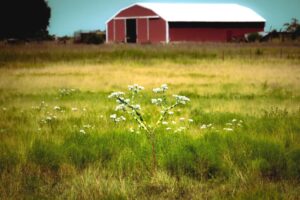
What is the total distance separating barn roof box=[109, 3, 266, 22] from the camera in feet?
177

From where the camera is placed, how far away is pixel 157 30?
53.5 metres

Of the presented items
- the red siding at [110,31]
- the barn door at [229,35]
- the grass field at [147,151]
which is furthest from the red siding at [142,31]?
the grass field at [147,151]

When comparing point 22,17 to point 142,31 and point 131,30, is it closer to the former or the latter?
point 131,30

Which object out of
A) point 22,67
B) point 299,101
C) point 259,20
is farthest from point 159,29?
point 299,101

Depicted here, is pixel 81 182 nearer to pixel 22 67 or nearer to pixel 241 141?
pixel 241 141

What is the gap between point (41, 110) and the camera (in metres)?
12.6

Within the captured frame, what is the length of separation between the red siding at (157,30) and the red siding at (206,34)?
2.89 feet

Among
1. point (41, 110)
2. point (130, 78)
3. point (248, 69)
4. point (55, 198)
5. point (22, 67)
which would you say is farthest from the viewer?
point (22, 67)

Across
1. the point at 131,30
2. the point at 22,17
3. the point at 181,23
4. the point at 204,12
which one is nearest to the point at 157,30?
the point at 181,23

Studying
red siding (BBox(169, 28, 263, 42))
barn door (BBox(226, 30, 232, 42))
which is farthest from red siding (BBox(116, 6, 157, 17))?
barn door (BBox(226, 30, 232, 42))

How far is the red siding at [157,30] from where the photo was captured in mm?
52719

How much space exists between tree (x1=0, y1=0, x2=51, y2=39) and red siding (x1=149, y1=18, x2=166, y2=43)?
41.3 ft

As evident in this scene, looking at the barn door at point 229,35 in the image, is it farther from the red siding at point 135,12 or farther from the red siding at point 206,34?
the red siding at point 135,12

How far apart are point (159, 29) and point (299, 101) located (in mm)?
39323
